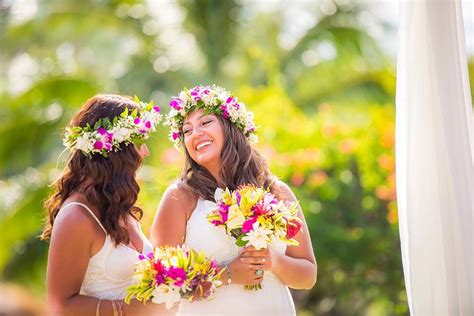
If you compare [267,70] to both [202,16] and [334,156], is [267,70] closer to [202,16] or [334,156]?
[202,16]

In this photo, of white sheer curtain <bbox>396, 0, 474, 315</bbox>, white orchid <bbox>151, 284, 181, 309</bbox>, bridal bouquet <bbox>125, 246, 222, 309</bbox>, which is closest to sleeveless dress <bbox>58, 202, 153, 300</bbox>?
bridal bouquet <bbox>125, 246, 222, 309</bbox>

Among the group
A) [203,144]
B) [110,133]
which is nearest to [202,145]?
[203,144]

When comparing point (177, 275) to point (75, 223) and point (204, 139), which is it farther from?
point (204, 139)

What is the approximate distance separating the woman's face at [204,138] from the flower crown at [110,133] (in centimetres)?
21

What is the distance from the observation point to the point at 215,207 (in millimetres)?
3832

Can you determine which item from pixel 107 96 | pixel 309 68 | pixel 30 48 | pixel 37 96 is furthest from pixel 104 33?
pixel 107 96

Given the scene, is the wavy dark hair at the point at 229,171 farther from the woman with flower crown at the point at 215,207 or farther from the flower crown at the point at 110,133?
the flower crown at the point at 110,133

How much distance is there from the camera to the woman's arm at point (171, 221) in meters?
3.76

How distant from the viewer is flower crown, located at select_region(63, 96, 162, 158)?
3.63m

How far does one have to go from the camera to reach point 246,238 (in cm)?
358

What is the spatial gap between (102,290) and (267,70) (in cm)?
1052

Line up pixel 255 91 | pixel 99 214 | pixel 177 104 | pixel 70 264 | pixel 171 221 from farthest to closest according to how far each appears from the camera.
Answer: pixel 255 91
pixel 177 104
pixel 171 221
pixel 99 214
pixel 70 264

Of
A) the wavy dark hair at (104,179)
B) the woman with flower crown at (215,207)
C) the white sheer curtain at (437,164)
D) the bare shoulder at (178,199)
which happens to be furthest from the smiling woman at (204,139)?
the white sheer curtain at (437,164)

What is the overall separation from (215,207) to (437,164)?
3.74 feet
